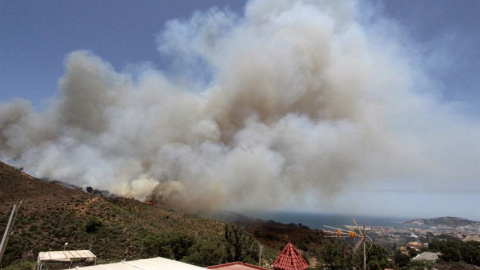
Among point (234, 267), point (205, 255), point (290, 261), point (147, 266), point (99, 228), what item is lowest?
point (234, 267)

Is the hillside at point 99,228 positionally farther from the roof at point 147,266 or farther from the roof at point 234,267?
the roof at point 147,266

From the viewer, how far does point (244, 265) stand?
16938 millimetres

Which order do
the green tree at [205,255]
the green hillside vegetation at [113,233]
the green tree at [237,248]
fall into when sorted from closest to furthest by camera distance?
the green tree at [205,255]
the green hillside vegetation at [113,233]
the green tree at [237,248]

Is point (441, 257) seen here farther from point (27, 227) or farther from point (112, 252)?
point (27, 227)

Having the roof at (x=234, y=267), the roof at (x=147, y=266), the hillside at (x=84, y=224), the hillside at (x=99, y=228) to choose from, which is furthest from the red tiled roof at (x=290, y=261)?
the hillside at (x=84, y=224)

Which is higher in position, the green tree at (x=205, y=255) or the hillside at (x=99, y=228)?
the hillside at (x=99, y=228)

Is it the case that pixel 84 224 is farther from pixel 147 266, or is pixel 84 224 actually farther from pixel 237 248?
pixel 147 266

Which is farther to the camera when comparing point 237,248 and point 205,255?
point 237,248

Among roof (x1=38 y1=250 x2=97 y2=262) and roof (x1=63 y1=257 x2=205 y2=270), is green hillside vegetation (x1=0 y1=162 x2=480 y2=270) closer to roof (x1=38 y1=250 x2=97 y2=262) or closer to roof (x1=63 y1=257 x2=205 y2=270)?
roof (x1=38 y1=250 x2=97 y2=262)

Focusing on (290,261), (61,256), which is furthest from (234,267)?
(61,256)

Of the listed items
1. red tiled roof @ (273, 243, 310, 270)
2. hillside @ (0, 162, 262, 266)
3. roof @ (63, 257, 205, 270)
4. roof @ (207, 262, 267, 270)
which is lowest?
roof @ (207, 262, 267, 270)

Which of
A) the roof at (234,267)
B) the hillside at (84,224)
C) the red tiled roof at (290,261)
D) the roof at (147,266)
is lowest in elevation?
the roof at (234,267)

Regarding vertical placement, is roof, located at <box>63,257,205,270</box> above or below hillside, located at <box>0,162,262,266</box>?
below

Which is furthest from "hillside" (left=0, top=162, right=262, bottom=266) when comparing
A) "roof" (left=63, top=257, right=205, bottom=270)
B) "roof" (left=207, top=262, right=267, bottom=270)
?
"roof" (left=63, top=257, right=205, bottom=270)
